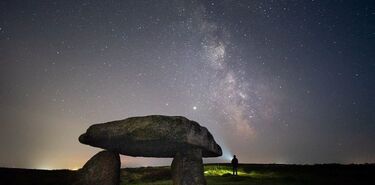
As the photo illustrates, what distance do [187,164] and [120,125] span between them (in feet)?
9.27

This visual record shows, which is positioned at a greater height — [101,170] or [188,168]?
[188,168]

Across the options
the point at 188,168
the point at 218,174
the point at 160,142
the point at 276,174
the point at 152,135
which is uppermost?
the point at 152,135

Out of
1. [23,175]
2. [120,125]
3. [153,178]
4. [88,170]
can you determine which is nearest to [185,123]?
[120,125]

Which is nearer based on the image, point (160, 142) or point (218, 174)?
point (160, 142)

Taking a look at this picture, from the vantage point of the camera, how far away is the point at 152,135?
10578mm

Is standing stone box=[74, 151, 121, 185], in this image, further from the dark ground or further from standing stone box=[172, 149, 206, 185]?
the dark ground

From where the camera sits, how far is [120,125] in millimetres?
11000

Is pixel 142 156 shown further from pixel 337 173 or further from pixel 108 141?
pixel 337 173

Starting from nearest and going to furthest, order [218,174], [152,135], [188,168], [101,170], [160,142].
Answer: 1. [152,135]
2. [160,142]
3. [188,168]
4. [101,170]
5. [218,174]

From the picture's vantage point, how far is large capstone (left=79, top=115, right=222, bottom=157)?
1062 cm

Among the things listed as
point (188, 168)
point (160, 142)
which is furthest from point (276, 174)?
point (160, 142)

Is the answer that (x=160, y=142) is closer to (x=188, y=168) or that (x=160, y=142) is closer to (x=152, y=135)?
(x=152, y=135)

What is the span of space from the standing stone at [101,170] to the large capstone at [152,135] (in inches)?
27.4

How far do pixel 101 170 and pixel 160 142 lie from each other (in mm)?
3187
